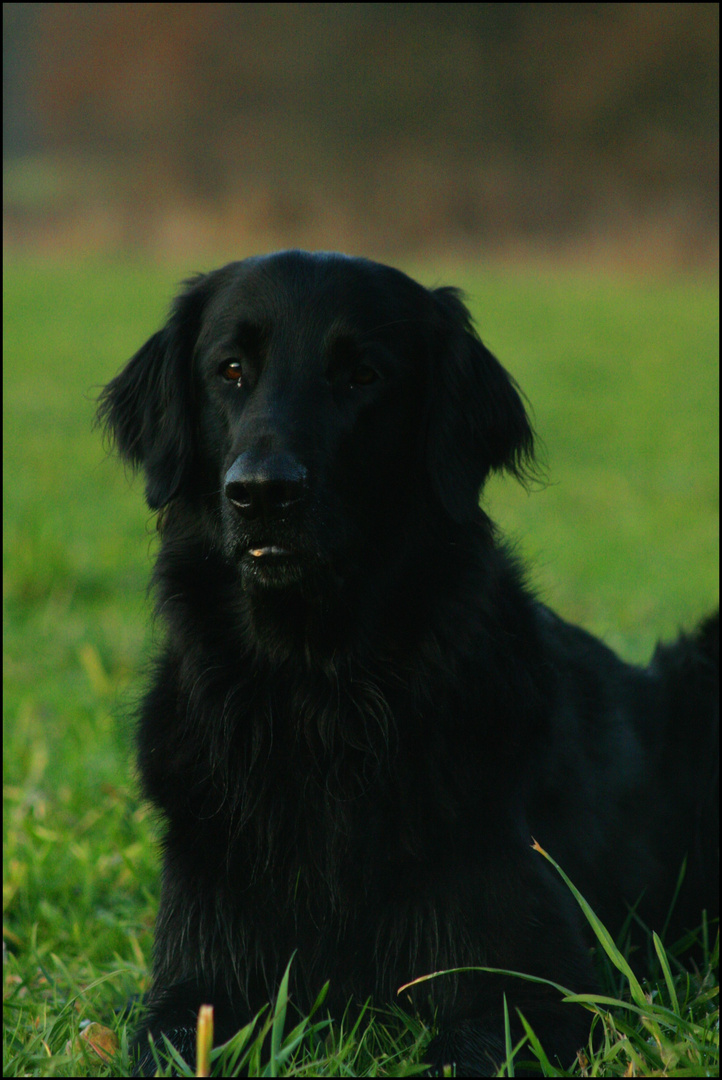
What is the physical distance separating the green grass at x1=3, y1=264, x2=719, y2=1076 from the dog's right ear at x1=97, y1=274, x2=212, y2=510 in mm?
247

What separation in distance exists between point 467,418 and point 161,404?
2.85ft

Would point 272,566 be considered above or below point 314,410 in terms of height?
below

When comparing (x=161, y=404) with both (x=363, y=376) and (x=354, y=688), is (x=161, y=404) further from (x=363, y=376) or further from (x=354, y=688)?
(x=354, y=688)

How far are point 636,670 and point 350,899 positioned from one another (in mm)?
1501

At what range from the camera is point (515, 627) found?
2844mm

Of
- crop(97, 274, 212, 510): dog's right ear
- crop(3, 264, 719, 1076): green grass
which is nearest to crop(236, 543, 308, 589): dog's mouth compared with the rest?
crop(97, 274, 212, 510): dog's right ear

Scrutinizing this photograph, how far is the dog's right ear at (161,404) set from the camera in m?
2.93

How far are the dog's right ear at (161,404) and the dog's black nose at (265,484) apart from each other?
53 centimetres

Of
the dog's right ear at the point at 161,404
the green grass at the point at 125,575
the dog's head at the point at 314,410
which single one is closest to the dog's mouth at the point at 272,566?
the dog's head at the point at 314,410

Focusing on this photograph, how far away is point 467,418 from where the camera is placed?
2.93 m

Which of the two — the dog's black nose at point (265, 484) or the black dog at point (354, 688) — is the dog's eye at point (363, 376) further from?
the dog's black nose at point (265, 484)

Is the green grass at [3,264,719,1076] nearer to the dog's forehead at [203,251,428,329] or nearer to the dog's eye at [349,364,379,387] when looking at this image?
the dog's forehead at [203,251,428,329]

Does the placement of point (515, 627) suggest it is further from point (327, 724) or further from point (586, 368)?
point (586, 368)

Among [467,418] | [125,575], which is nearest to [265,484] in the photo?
[467,418]
